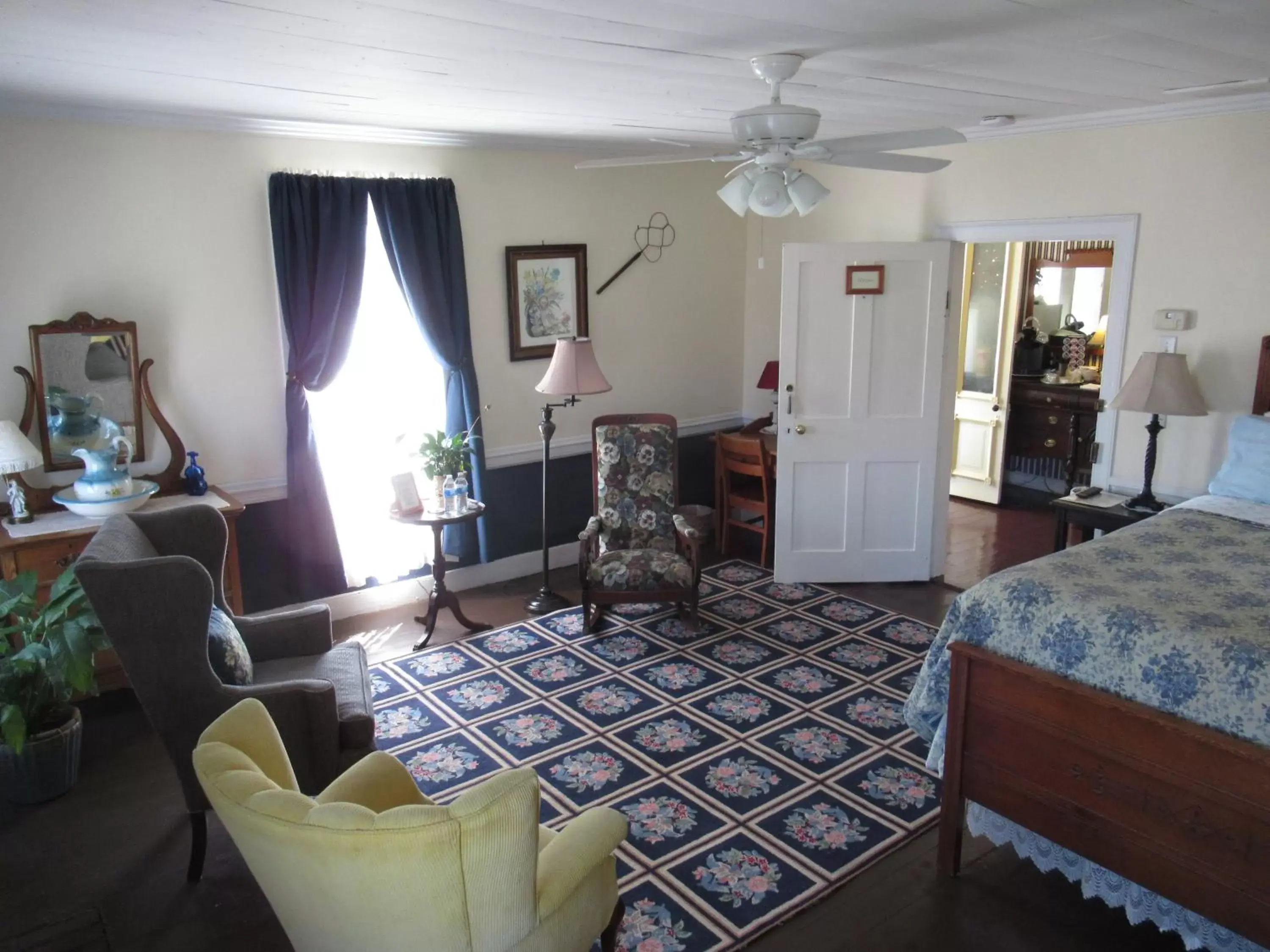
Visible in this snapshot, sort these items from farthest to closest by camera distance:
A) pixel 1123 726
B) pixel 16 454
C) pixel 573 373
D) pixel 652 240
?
pixel 652 240
pixel 573 373
pixel 16 454
pixel 1123 726

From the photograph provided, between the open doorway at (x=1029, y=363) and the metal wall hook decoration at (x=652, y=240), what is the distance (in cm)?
250

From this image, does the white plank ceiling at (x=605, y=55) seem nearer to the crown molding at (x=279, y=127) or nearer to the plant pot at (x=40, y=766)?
the crown molding at (x=279, y=127)

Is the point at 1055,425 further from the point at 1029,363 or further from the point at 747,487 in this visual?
the point at 747,487

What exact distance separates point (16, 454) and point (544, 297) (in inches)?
109

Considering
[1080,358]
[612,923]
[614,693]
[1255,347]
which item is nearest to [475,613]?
[614,693]

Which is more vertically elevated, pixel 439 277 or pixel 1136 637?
pixel 439 277

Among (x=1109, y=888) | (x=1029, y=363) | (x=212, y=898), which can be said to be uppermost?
(x=1029, y=363)

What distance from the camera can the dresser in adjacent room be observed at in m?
6.60

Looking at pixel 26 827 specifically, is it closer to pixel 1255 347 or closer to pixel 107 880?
pixel 107 880

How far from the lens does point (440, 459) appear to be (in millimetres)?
4586

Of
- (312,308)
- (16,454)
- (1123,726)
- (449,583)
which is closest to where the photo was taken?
(1123,726)

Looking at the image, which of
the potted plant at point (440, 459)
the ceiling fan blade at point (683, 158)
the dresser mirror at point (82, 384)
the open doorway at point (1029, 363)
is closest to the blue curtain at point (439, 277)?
the potted plant at point (440, 459)

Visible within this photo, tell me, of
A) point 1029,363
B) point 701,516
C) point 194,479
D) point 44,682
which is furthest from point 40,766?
point 1029,363

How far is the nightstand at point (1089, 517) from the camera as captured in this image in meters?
4.23
